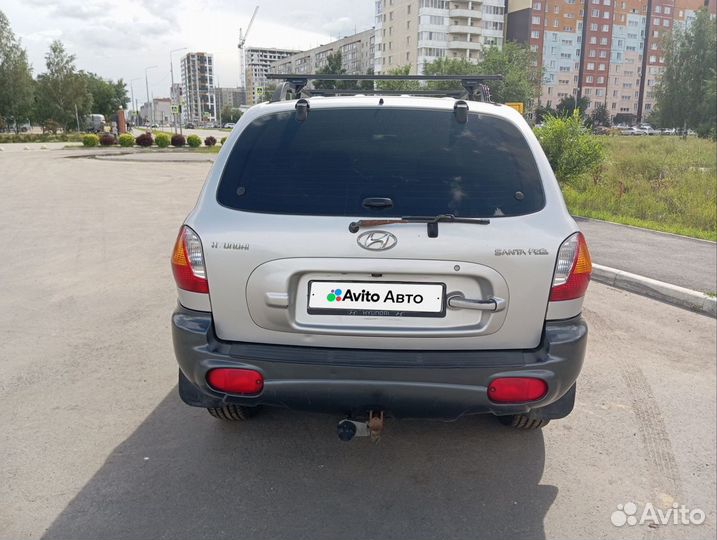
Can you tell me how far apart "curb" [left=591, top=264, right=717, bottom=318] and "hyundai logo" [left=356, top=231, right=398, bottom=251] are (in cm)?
485

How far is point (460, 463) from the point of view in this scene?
10.2 ft

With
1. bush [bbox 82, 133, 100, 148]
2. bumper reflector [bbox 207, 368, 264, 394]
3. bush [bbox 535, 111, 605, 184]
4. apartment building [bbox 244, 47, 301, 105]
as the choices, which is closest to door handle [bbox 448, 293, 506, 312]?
bumper reflector [bbox 207, 368, 264, 394]

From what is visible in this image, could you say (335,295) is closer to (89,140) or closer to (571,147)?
(571,147)

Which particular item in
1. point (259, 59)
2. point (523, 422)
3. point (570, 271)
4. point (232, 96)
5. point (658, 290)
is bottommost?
point (658, 290)

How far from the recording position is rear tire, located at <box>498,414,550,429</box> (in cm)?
328

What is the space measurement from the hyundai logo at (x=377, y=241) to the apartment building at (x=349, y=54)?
354 ft

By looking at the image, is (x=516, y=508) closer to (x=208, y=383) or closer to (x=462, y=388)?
(x=462, y=388)

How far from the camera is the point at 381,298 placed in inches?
100

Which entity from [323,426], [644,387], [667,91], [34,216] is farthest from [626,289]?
[667,91]

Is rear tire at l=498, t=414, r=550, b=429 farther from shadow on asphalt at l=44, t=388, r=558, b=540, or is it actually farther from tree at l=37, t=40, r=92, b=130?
tree at l=37, t=40, r=92, b=130

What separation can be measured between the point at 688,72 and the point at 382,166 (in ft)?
230

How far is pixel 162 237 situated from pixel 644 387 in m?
7.47

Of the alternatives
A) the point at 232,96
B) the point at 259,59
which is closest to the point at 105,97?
the point at 232,96

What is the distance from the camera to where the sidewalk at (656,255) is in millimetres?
7039
